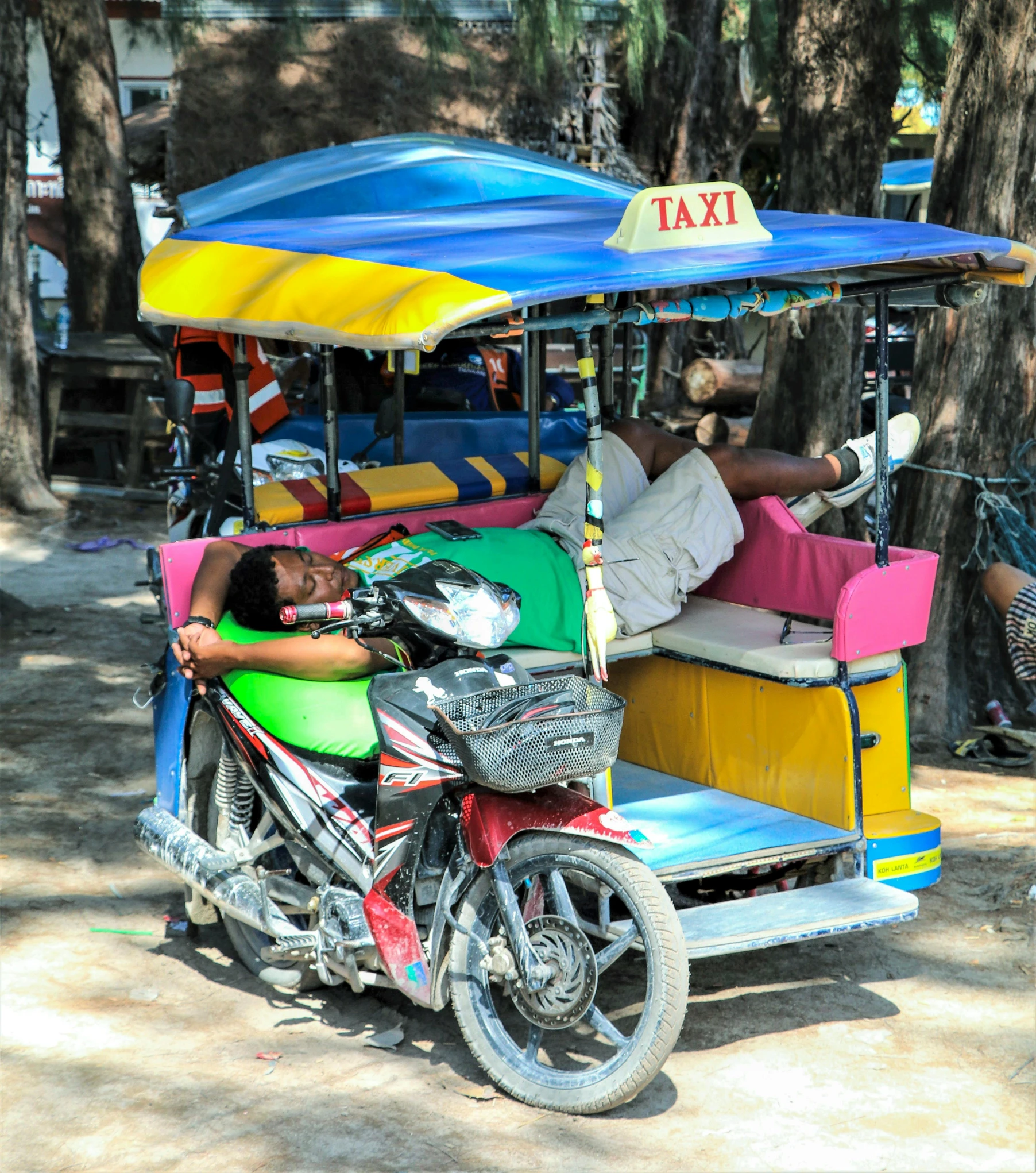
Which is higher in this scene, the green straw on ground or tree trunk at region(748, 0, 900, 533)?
tree trunk at region(748, 0, 900, 533)

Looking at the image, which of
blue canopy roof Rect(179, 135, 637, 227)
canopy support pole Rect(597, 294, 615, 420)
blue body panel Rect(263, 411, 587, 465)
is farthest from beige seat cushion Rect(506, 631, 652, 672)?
blue canopy roof Rect(179, 135, 637, 227)

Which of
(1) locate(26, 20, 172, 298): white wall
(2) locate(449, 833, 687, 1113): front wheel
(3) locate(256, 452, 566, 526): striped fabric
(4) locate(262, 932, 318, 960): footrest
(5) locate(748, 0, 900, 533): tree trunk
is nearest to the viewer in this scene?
(2) locate(449, 833, 687, 1113): front wheel

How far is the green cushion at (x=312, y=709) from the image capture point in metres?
3.43

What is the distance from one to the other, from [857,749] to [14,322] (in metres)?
8.17

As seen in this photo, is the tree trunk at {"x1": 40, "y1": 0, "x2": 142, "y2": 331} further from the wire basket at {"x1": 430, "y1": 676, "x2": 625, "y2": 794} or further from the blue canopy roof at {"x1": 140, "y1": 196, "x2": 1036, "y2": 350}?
the wire basket at {"x1": 430, "y1": 676, "x2": 625, "y2": 794}

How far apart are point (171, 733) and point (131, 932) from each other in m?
0.67

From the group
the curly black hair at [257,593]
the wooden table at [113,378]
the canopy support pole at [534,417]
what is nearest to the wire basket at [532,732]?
the curly black hair at [257,593]

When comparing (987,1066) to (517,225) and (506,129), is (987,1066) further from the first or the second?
(506,129)

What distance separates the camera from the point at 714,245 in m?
3.44

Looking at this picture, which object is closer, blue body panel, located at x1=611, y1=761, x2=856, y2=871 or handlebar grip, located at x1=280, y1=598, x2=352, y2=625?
handlebar grip, located at x1=280, y1=598, x2=352, y2=625

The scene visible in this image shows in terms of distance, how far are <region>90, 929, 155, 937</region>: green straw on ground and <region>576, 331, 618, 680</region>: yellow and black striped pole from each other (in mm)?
1655

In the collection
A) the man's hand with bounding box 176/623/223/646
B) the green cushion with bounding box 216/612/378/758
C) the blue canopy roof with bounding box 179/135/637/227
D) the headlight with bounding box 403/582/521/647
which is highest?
the blue canopy roof with bounding box 179/135/637/227

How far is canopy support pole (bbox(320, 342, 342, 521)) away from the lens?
14.0ft

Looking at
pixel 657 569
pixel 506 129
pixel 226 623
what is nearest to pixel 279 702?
pixel 226 623
